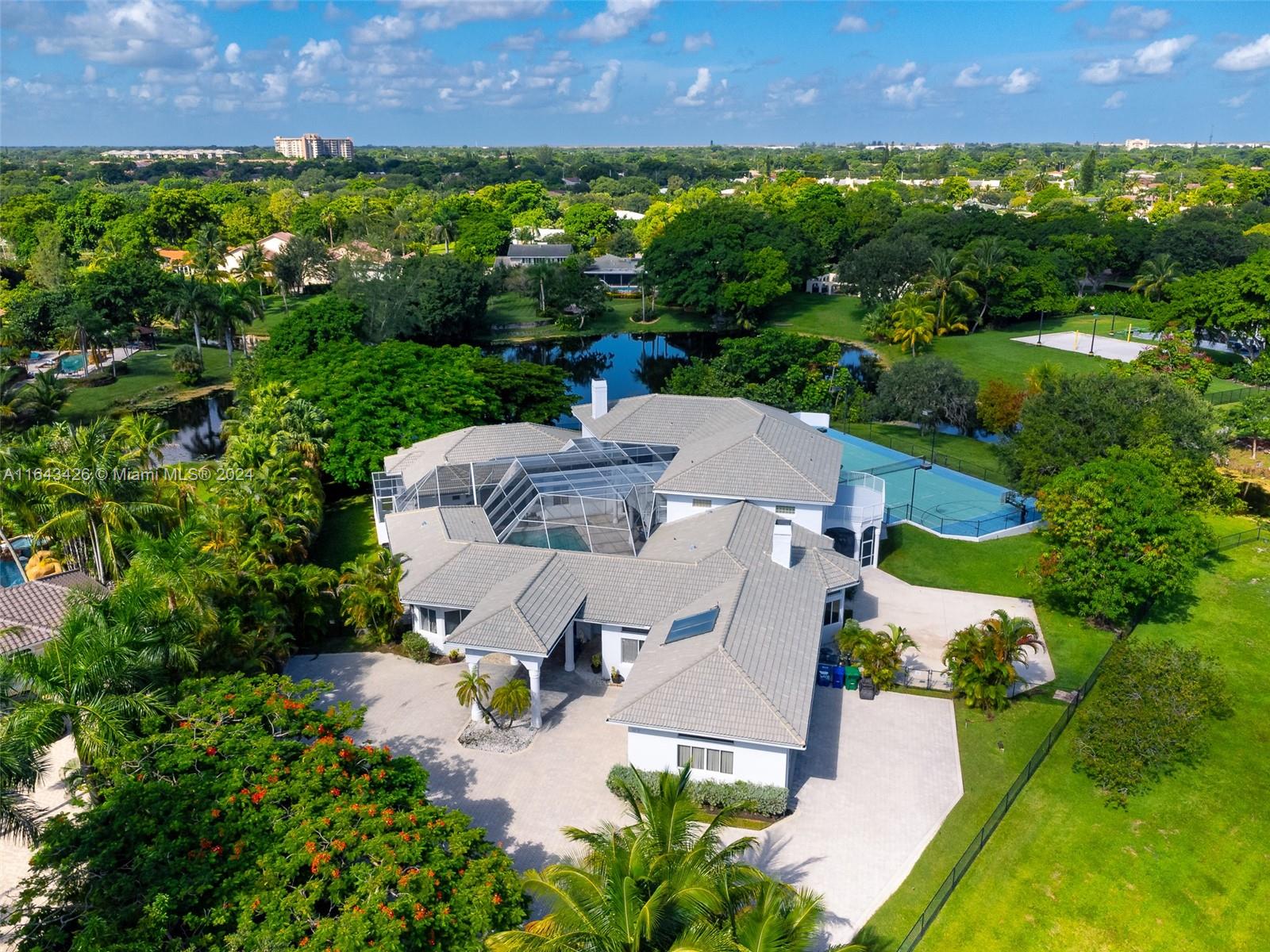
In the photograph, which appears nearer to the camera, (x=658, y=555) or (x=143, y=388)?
(x=658, y=555)

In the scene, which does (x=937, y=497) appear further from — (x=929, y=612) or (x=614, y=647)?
(x=614, y=647)

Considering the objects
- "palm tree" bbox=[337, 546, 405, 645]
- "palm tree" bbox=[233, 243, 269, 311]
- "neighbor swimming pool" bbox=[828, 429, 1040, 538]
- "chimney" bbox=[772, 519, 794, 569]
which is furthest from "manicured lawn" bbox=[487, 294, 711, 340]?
"chimney" bbox=[772, 519, 794, 569]

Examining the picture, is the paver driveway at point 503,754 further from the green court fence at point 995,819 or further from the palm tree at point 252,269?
the palm tree at point 252,269

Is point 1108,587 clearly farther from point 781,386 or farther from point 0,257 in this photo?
point 0,257

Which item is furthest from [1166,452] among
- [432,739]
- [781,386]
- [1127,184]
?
[1127,184]

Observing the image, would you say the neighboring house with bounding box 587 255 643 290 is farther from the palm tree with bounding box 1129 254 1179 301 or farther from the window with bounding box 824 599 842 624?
the window with bounding box 824 599 842 624

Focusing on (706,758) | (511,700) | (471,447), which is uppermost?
(471,447)

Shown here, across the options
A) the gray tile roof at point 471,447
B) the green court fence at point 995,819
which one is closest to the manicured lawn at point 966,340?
the gray tile roof at point 471,447

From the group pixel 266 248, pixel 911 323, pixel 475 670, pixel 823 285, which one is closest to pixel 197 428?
pixel 475 670
